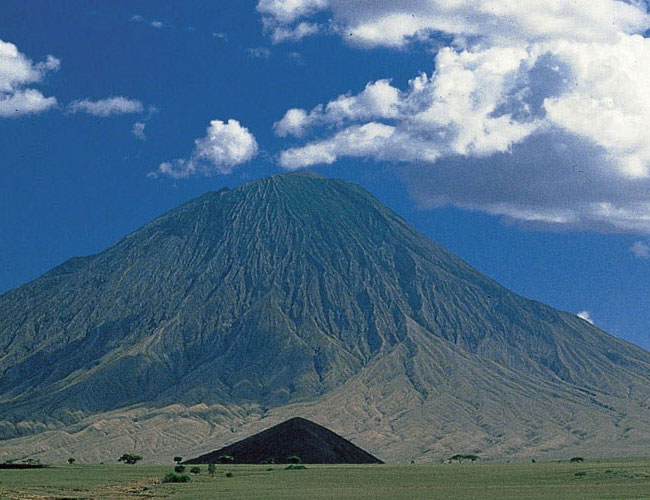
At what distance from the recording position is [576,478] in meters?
83.0

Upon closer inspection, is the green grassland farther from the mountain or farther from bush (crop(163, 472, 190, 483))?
the mountain

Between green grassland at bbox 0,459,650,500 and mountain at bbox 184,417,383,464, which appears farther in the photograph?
mountain at bbox 184,417,383,464

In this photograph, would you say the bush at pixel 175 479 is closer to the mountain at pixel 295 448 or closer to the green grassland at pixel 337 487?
→ the green grassland at pixel 337 487

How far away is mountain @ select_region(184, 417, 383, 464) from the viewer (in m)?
146

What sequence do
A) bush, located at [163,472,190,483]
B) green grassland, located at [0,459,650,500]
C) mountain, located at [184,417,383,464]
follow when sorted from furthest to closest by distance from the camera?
1. mountain, located at [184,417,383,464]
2. bush, located at [163,472,190,483]
3. green grassland, located at [0,459,650,500]

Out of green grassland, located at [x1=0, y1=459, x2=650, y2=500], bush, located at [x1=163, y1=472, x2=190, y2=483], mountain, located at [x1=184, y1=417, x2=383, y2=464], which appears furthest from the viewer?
mountain, located at [x1=184, y1=417, x2=383, y2=464]

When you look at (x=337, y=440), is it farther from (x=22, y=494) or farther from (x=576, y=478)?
(x=22, y=494)

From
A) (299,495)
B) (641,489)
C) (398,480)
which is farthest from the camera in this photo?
(398,480)

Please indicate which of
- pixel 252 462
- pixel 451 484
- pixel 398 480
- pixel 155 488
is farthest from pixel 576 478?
pixel 252 462

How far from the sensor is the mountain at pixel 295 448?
5738 inches

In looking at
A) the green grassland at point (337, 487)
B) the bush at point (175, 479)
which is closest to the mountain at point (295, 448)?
the green grassland at point (337, 487)

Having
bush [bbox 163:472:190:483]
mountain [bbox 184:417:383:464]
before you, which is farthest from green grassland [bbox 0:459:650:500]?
mountain [bbox 184:417:383:464]

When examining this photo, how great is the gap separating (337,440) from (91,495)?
8451cm

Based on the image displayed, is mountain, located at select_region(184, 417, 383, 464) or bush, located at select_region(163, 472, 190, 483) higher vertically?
mountain, located at select_region(184, 417, 383, 464)
